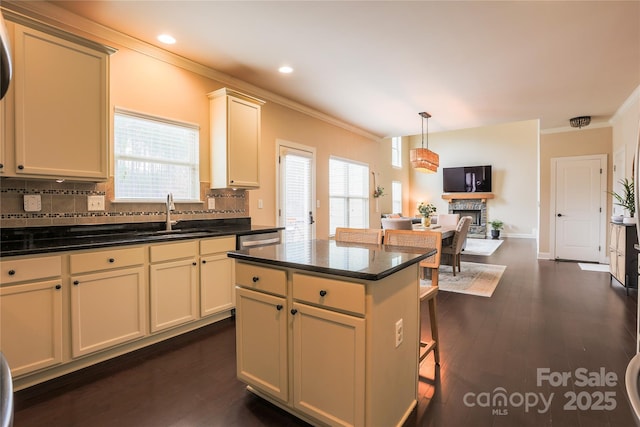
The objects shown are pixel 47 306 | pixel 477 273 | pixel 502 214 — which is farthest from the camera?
pixel 502 214

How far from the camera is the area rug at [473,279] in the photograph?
14.4 feet

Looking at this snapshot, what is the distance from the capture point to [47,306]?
6.97 feet

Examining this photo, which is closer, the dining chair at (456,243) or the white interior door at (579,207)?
the dining chair at (456,243)

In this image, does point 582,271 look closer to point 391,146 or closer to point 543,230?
point 543,230

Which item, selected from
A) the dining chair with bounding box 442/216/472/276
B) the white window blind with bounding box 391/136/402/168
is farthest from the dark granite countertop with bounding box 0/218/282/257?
the white window blind with bounding box 391/136/402/168

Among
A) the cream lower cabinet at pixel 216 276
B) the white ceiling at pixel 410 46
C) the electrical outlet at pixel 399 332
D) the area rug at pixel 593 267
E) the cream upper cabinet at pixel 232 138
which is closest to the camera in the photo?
the electrical outlet at pixel 399 332

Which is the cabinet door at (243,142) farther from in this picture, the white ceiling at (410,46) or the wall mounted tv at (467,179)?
the wall mounted tv at (467,179)

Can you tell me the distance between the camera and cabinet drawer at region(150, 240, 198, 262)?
2693 mm

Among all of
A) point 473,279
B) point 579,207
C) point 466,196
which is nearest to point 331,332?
point 473,279

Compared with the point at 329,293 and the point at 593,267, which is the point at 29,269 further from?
the point at 593,267

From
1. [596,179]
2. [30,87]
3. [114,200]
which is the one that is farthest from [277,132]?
[596,179]

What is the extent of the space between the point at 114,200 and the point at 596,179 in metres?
7.84

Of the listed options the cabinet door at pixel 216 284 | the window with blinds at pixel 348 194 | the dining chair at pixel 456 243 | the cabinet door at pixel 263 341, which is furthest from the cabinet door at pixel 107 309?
the dining chair at pixel 456 243

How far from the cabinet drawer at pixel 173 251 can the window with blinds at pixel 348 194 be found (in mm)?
3298
